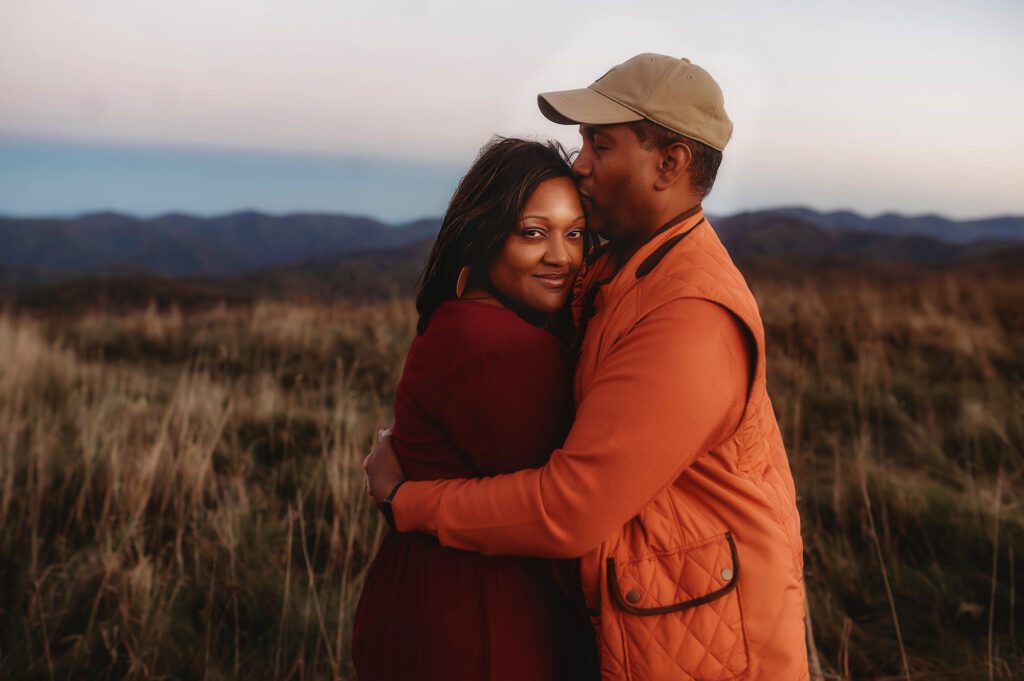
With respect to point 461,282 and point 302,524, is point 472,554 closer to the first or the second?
point 461,282

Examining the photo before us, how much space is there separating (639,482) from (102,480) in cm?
374

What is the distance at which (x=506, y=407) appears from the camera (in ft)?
4.71

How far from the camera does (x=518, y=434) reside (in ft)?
4.77

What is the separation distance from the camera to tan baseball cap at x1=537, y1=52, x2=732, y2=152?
5.21ft

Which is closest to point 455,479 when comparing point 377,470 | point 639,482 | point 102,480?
point 377,470

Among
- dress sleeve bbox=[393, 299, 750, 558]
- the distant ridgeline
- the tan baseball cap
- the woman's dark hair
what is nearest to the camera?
dress sleeve bbox=[393, 299, 750, 558]

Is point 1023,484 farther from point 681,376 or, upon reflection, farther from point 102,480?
point 102,480

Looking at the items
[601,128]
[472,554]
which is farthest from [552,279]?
[472,554]

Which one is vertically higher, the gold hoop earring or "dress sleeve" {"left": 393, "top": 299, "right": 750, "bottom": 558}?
the gold hoop earring

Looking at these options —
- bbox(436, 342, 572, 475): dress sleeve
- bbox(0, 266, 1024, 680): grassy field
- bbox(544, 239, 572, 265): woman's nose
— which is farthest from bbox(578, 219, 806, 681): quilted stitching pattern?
bbox(0, 266, 1024, 680): grassy field

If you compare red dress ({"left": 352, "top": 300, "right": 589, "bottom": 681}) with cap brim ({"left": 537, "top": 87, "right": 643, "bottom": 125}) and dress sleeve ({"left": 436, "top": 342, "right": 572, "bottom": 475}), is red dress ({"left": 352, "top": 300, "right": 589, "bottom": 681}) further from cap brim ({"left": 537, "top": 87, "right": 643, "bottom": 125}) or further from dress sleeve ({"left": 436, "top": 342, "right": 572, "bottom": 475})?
cap brim ({"left": 537, "top": 87, "right": 643, "bottom": 125})

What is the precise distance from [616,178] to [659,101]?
8.1 inches

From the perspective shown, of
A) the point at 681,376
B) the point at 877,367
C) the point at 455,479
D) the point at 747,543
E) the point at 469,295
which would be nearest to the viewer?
the point at 681,376

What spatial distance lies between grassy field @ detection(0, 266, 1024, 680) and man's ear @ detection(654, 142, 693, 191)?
1.84m
